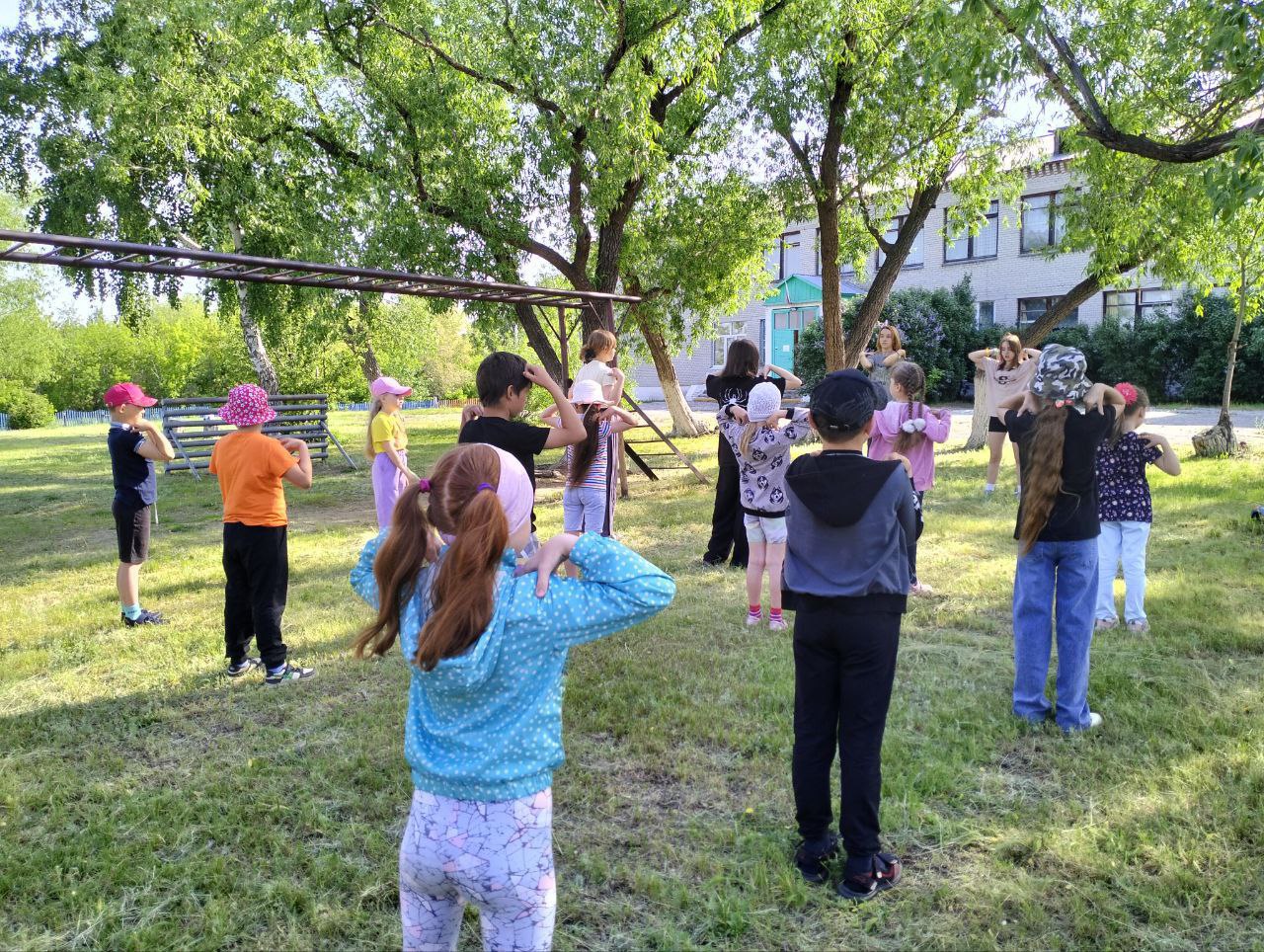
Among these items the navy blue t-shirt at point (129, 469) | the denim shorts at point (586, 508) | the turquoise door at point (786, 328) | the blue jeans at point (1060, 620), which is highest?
the turquoise door at point (786, 328)

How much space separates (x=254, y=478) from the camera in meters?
5.07

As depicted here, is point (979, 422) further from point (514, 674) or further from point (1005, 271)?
point (1005, 271)

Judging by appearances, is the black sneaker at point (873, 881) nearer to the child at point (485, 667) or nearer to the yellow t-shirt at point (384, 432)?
the child at point (485, 667)

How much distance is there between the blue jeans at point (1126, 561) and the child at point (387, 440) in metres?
4.91

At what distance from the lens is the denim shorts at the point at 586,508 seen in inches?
239

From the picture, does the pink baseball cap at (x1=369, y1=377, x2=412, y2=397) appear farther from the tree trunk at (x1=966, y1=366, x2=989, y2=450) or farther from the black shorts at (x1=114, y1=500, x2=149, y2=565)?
the tree trunk at (x1=966, y1=366, x2=989, y2=450)

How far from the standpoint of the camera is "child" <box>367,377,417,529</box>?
271 inches

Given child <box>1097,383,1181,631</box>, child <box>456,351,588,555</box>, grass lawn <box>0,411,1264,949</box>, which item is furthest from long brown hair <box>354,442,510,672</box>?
child <box>1097,383,1181,631</box>

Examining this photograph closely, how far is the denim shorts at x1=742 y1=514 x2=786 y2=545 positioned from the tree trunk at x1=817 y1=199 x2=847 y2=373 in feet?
25.7

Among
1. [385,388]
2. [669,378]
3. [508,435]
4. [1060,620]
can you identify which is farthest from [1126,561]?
[669,378]

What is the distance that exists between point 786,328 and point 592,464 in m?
32.3

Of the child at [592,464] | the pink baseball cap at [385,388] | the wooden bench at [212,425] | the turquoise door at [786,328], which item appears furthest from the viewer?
the turquoise door at [786,328]

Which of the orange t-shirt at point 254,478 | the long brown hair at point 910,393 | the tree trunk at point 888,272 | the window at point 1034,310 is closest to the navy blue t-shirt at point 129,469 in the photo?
→ the orange t-shirt at point 254,478

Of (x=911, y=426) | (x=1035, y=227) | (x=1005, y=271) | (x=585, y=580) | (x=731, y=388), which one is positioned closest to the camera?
(x=585, y=580)
